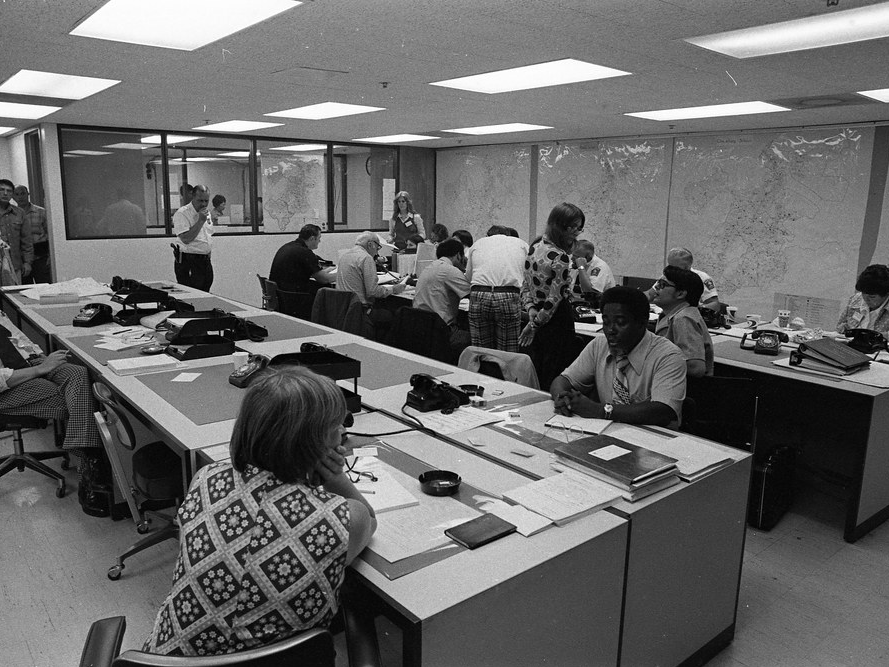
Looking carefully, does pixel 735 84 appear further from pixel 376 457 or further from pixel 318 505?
pixel 318 505

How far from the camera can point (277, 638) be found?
4.54 feet

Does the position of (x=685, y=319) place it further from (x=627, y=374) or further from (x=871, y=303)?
(x=871, y=303)

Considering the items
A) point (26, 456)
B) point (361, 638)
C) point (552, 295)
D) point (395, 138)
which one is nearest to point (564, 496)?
point (361, 638)

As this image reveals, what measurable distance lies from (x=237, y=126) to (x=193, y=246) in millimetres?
1458

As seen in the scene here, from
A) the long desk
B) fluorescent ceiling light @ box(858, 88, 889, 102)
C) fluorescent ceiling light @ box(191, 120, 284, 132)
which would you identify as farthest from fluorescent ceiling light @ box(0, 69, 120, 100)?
fluorescent ceiling light @ box(858, 88, 889, 102)

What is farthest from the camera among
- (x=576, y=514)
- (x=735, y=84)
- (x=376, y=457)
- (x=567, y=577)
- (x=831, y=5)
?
(x=735, y=84)

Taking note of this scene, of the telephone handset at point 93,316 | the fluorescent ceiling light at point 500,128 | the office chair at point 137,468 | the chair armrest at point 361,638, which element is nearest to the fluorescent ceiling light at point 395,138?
the fluorescent ceiling light at point 500,128

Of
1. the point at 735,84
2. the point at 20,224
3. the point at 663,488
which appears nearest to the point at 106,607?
the point at 663,488

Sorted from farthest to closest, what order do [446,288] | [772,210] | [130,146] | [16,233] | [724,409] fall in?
[130,146]
[16,233]
[772,210]
[446,288]
[724,409]

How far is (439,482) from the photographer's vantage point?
191cm

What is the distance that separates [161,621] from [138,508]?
6.14 feet

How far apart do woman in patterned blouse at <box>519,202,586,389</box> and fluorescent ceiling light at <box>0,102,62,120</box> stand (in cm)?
472

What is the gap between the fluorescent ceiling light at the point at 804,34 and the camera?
106 inches

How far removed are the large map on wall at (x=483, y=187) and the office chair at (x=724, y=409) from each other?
6.24 meters
